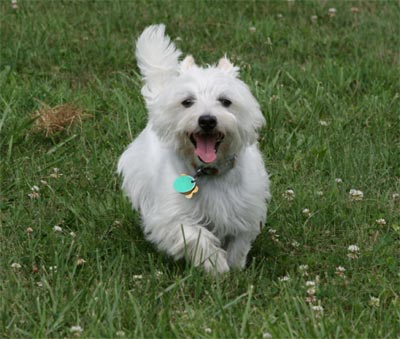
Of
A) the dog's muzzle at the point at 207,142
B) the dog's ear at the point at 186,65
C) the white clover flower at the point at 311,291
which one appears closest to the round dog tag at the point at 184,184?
the dog's muzzle at the point at 207,142

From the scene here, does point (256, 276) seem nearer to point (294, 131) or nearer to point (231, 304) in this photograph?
point (231, 304)

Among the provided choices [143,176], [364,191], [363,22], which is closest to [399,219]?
[364,191]

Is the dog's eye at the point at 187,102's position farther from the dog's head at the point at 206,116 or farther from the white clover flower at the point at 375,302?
the white clover flower at the point at 375,302

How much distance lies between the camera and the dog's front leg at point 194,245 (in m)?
5.03

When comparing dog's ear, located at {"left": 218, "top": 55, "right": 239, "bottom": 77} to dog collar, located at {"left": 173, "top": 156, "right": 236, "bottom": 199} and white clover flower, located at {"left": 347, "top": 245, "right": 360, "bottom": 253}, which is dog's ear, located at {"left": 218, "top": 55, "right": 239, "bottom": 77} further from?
white clover flower, located at {"left": 347, "top": 245, "right": 360, "bottom": 253}

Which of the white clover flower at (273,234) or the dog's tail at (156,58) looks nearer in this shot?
the white clover flower at (273,234)

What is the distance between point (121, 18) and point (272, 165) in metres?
2.91

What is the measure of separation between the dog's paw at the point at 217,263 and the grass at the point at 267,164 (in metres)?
0.06

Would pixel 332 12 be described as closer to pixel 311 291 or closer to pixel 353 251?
pixel 353 251

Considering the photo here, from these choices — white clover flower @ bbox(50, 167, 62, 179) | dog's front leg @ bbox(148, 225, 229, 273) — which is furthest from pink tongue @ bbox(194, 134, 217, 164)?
white clover flower @ bbox(50, 167, 62, 179)

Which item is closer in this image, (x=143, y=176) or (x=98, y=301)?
(x=98, y=301)

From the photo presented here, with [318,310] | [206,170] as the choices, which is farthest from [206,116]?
[318,310]

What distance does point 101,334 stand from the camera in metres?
4.11

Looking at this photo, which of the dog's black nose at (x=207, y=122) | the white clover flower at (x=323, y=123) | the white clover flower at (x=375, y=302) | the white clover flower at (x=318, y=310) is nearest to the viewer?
the white clover flower at (x=318, y=310)
